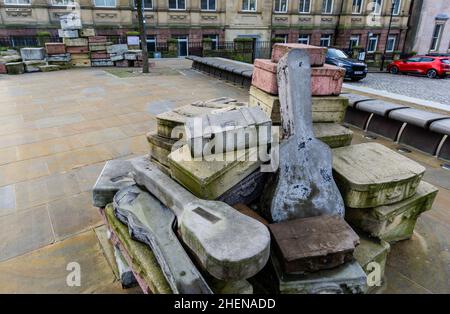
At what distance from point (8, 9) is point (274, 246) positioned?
2266cm

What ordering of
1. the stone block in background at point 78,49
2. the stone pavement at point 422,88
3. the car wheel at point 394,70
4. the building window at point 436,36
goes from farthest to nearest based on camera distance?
the building window at point 436,36 < the car wheel at point 394,70 < the stone block in background at point 78,49 < the stone pavement at point 422,88

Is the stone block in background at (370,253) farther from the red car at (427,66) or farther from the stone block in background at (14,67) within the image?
the red car at (427,66)

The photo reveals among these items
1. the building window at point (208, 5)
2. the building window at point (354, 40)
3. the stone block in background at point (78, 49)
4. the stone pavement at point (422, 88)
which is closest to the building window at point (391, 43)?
the building window at point (354, 40)

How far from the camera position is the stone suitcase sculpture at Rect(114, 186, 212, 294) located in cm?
167

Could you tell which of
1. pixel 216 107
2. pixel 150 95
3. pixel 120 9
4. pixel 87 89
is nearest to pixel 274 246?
pixel 216 107

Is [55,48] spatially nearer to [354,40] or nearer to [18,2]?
[18,2]

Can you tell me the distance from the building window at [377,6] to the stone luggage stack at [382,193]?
30.3 metres

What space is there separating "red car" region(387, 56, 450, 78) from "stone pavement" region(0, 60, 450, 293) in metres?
16.2

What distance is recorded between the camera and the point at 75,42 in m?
14.4

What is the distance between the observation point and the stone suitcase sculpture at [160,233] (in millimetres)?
1665

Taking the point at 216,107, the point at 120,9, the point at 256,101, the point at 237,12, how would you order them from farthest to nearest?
the point at 237,12 < the point at 120,9 < the point at 256,101 < the point at 216,107

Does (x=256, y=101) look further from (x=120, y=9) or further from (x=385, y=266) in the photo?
(x=120, y=9)

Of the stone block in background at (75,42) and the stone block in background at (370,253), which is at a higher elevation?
the stone block in background at (75,42)

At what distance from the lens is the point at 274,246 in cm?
201
